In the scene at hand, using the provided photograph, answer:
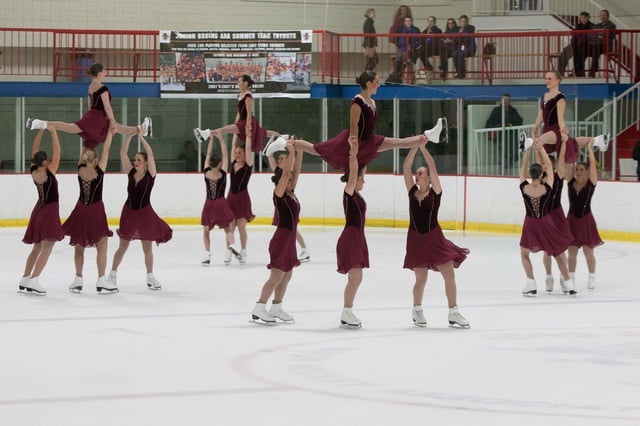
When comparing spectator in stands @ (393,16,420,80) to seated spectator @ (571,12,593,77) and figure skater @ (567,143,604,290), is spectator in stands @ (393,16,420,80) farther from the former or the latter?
figure skater @ (567,143,604,290)

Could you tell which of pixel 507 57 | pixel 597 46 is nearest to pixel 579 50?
pixel 597 46

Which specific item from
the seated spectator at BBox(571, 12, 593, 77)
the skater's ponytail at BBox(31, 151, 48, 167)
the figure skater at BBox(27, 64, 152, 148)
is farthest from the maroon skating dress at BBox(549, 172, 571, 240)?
the seated spectator at BBox(571, 12, 593, 77)

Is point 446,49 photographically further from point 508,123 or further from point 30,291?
point 30,291

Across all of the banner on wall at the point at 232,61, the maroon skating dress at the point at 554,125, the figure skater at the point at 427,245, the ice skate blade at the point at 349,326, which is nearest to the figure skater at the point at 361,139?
the figure skater at the point at 427,245

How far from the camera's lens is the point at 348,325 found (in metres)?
9.84

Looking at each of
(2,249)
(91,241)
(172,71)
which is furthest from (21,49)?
(91,241)

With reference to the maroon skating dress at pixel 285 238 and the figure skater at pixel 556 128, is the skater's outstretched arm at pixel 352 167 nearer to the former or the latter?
the maroon skating dress at pixel 285 238

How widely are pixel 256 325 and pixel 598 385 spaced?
337 cm

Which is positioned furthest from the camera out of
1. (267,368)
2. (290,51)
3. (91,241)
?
(290,51)

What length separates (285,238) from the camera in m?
10.0

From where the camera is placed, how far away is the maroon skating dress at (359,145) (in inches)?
396

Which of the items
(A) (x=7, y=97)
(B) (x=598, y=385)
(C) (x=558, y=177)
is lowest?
(B) (x=598, y=385)

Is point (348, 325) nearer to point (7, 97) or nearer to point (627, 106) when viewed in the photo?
point (627, 106)

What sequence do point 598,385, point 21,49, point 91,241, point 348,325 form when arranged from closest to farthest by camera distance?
point 598,385 → point 348,325 → point 91,241 → point 21,49
